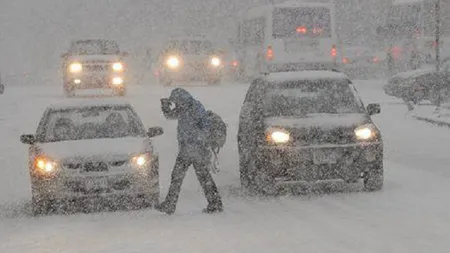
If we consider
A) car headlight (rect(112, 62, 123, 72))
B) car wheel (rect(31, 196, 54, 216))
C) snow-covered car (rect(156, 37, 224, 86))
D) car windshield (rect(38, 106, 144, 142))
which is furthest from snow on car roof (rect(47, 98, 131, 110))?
snow-covered car (rect(156, 37, 224, 86))

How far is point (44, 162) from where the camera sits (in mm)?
12547

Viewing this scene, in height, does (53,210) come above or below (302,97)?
below

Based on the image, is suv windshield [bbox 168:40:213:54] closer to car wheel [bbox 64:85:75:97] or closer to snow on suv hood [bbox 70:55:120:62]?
snow on suv hood [bbox 70:55:120:62]

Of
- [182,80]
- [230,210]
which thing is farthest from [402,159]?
[182,80]

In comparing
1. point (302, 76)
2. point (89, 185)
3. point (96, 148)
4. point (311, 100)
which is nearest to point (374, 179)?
point (311, 100)

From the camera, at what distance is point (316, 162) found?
43.6 feet

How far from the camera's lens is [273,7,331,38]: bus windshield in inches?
1538

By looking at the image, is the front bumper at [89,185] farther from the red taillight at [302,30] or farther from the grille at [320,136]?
the red taillight at [302,30]

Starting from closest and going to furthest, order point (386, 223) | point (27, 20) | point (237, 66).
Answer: point (386, 223) < point (237, 66) < point (27, 20)

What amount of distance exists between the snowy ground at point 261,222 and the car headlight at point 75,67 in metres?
14.8

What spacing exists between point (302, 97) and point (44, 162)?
4.04 m

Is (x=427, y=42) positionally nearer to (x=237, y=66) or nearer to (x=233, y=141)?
(x=237, y=66)

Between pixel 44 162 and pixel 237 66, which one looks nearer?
pixel 44 162

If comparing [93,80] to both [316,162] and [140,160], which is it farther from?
[140,160]
